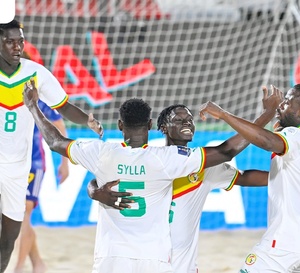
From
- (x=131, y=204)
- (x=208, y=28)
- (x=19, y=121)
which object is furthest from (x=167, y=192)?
(x=208, y=28)

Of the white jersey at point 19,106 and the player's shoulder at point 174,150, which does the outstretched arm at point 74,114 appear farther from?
the player's shoulder at point 174,150

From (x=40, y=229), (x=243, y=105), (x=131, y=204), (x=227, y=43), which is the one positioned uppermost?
(x=227, y=43)

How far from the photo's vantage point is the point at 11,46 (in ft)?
15.3

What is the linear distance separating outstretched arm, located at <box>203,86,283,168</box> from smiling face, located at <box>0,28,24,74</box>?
1334mm

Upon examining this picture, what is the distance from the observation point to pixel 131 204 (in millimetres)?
3822

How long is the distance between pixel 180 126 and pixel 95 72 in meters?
5.60

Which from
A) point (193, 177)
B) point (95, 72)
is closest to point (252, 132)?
point (193, 177)

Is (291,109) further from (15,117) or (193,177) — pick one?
(15,117)

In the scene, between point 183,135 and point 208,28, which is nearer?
point 183,135

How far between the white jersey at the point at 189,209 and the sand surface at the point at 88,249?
2126 mm

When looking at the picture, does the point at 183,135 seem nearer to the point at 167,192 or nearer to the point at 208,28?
the point at 167,192

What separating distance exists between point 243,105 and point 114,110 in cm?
155

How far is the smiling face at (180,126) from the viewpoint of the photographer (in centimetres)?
402

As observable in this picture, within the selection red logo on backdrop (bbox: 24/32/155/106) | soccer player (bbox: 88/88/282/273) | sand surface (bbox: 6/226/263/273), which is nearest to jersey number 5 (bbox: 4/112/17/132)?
soccer player (bbox: 88/88/282/273)
